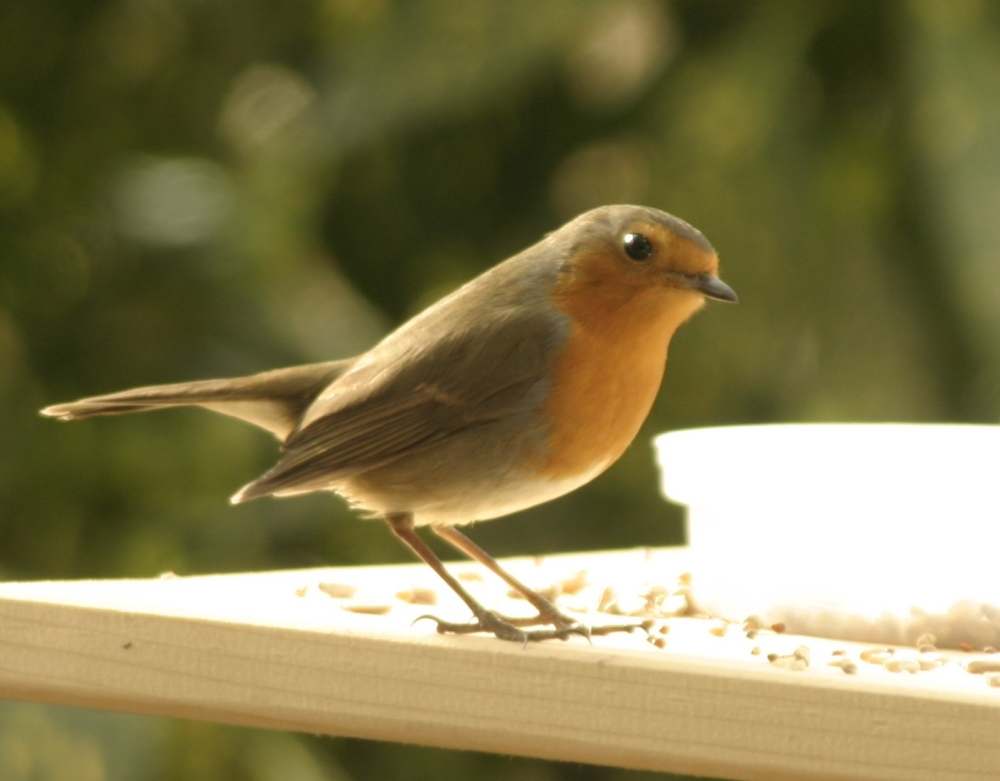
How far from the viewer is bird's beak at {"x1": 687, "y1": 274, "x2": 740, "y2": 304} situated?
2.76 m

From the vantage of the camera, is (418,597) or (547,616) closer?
(547,616)

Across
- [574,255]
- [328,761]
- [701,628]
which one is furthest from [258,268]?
[701,628]

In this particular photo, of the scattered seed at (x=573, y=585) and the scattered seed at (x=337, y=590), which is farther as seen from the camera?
the scattered seed at (x=573, y=585)

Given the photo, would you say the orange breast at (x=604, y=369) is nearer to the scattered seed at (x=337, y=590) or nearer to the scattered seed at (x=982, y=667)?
the scattered seed at (x=337, y=590)

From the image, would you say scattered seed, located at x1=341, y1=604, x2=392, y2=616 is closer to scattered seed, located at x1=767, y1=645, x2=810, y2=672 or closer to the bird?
the bird

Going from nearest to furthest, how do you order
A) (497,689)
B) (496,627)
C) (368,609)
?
(497,689) → (496,627) → (368,609)

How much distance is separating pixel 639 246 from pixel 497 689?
3.36ft

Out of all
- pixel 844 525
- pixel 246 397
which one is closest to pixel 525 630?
pixel 844 525

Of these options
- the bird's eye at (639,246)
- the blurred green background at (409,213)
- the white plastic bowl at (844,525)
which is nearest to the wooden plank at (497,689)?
A: the white plastic bowl at (844,525)

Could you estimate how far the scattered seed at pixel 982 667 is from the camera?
7.20ft

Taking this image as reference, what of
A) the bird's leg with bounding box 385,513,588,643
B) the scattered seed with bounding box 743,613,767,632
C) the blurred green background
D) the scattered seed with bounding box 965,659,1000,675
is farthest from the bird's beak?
the blurred green background

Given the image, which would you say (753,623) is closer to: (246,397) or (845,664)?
(845,664)

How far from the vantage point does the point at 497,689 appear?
2.09 m

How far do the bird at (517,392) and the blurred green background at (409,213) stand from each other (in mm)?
1258
